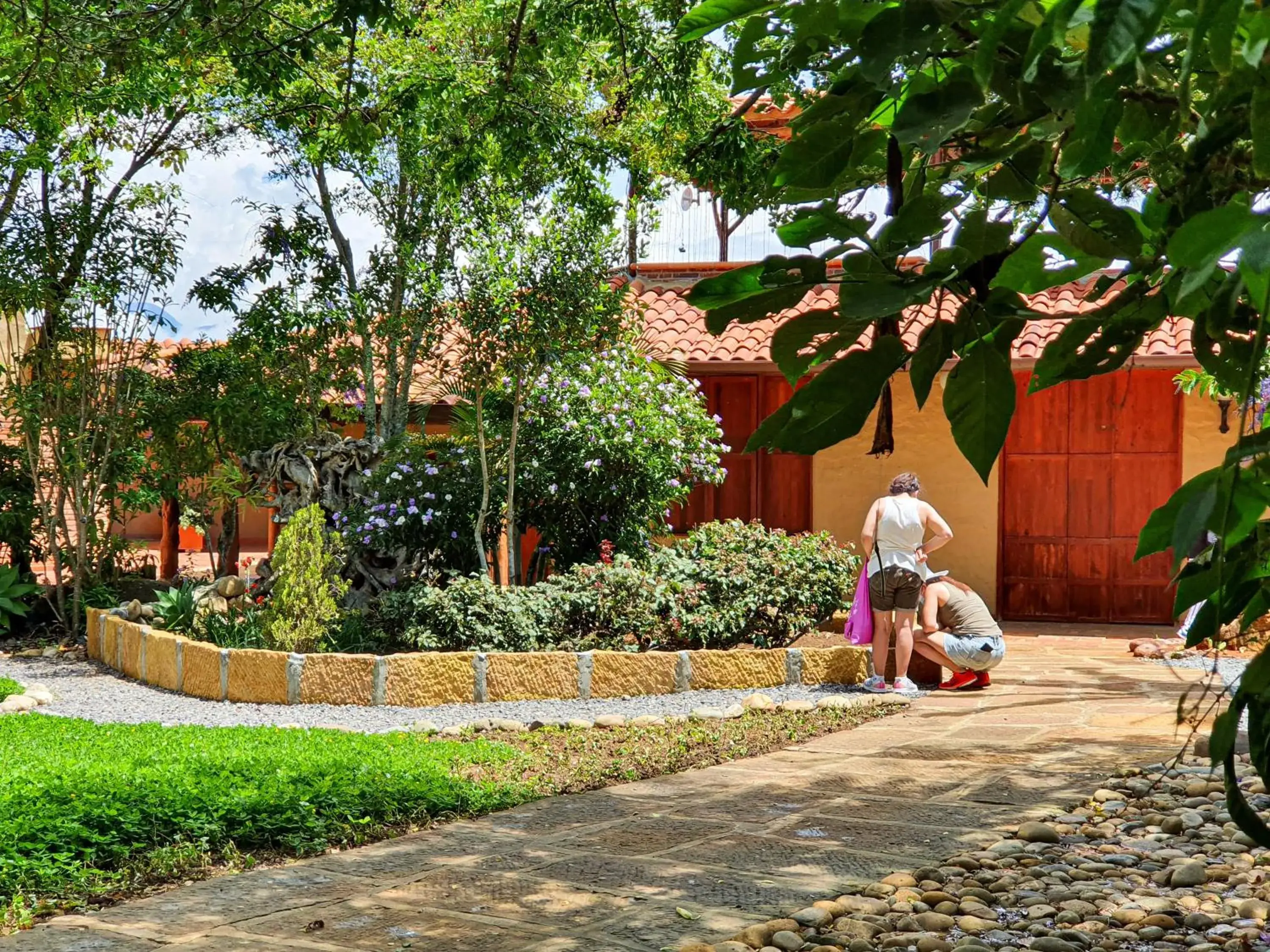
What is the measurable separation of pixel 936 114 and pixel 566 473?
9.09 m

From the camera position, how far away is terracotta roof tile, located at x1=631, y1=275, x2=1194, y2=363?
35.0ft

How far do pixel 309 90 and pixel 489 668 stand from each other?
Result: 15.4 ft

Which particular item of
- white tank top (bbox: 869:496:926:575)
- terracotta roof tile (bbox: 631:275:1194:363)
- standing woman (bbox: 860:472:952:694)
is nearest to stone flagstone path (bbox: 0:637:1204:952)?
standing woman (bbox: 860:472:952:694)

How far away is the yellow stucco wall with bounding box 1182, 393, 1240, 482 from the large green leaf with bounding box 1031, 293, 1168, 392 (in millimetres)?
11538

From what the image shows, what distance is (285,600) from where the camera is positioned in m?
9.12

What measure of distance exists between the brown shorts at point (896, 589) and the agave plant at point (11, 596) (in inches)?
316

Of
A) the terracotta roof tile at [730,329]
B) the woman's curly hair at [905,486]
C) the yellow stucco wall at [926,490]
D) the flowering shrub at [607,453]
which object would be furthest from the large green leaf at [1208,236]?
the yellow stucco wall at [926,490]

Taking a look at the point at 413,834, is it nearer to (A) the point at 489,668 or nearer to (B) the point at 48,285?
(A) the point at 489,668

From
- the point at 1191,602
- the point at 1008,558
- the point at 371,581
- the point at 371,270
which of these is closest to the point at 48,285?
the point at 371,270

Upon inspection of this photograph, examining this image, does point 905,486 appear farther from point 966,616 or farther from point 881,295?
point 881,295

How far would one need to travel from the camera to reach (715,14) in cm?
130

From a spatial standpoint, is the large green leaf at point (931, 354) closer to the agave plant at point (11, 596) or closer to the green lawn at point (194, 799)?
the green lawn at point (194, 799)

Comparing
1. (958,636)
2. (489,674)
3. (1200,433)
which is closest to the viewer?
(489,674)

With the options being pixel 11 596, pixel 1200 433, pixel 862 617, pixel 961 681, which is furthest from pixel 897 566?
pixel 11 596
